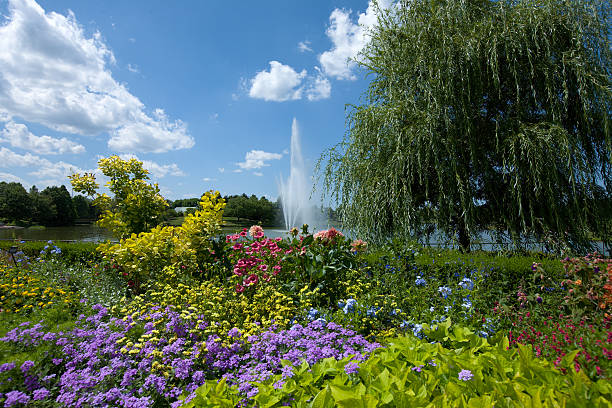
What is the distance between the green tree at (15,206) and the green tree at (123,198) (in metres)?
51.0

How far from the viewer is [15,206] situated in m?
42.5

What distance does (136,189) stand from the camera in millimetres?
5527

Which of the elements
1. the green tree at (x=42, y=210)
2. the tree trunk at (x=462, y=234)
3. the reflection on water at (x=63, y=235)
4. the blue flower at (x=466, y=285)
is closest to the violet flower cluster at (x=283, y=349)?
the blue flower at (x=466, y=285)

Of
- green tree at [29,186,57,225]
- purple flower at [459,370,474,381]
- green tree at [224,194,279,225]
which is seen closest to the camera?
purple flower at [459,370,474,381]

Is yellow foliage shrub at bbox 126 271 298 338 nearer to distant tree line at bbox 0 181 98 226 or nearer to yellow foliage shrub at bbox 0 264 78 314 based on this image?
yellow foliage shrub at bbox 0 264 78 314

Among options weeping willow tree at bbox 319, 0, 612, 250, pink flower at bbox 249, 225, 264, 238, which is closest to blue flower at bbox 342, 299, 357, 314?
pink flower at bbox 249, 225, 264, 238

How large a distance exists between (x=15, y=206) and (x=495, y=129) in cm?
5680

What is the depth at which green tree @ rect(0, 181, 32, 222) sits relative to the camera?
42281 millimetres

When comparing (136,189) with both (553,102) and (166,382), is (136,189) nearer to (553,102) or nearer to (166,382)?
(166,382)

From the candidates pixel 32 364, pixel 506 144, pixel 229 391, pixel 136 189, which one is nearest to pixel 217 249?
pixel 136 189

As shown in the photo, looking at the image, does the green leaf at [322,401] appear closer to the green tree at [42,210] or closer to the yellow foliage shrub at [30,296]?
the yellow foliage shrub at [30,296]

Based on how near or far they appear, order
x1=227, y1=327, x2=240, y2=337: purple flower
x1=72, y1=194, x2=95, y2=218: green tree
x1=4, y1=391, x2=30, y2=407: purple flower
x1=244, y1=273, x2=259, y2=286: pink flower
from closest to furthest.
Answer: x1=4, y1=391, x2=30, y2=407: purple flower
x1=227, y1=327, x2=240, y2=337: purple flower
x1=244, y1=273, x2=259, y2=286: pink flower
x1=72, y1=194, x2=95, y2=218: green tree

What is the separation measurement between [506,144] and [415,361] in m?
6.11

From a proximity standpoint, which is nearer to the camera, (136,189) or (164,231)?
(164,231)
